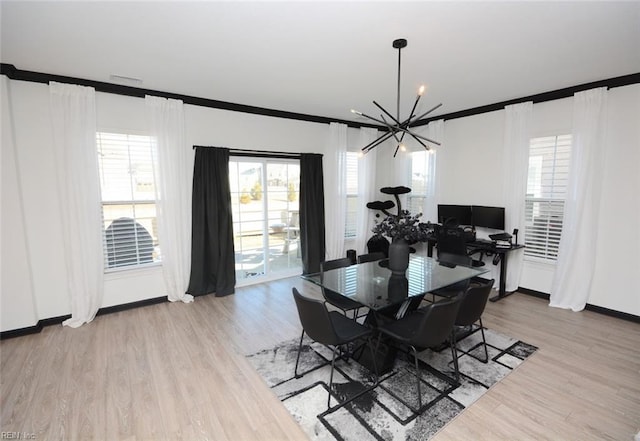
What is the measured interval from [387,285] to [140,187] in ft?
11.1

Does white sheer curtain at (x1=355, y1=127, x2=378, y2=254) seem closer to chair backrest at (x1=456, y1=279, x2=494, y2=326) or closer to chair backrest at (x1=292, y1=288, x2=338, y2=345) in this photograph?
chair backrest at (x1=456, y1=279, x2=494, y2=326)

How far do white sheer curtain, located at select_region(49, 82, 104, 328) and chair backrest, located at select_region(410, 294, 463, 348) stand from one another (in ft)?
12.2

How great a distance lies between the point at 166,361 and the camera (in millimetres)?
2779

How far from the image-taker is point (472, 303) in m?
2.51

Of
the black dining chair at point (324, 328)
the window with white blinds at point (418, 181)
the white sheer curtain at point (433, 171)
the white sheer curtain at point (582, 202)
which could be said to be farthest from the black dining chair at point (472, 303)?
the window with white blinds at point (418, 181)

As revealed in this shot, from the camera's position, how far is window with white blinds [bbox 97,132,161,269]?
371cm

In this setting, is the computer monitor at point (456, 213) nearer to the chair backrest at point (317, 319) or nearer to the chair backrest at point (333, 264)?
the chair backrest at point (333, 264)

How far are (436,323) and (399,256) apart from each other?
882mm

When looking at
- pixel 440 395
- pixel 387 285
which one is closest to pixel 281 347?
pixel 387 285

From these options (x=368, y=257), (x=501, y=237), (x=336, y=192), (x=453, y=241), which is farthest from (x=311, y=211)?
(x=501, y=237)

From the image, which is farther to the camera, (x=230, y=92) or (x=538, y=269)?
(x=538, y=269)

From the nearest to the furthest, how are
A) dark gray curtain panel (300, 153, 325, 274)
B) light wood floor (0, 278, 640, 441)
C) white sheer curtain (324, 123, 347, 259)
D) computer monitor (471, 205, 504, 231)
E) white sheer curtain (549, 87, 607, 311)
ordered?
1. light wood floor (0, 278, 640, 441)
2. white sheer curtain (549, 87, 607, 311)
3. computer monitor (471, 205, 504, 231)
4. dark gray curtain panel (300, 153, 325, 274)
5. white sheer curtain (324, 123, 347, 259)

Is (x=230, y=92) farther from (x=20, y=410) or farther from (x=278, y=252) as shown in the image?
(x=20, y=410)

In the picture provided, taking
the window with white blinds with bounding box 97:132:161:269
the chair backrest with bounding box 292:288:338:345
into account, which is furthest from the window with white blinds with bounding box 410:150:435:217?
the window with white blinds with bounding box 97:132:161:269
